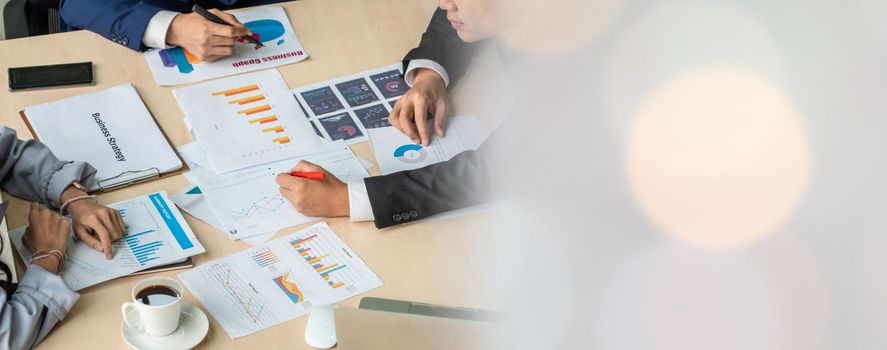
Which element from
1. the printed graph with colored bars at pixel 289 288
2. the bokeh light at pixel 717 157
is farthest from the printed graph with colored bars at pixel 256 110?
the bokeh light at pixel 717 157

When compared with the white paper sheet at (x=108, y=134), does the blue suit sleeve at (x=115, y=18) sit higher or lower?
higher

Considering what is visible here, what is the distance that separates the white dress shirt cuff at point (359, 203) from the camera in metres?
1.29

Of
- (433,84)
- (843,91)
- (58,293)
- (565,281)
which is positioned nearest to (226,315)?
(58,293)

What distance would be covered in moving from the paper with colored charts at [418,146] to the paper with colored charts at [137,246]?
36 cm

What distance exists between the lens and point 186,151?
1431 mm

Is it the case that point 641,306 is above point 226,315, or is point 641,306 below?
above

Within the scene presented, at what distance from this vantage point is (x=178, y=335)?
108 centimetres

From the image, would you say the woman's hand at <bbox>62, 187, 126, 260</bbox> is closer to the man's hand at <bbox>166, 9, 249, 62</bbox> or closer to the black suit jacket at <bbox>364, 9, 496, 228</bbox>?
the black suit jacket at <bbox>364, 9, 496, 228</bbox>

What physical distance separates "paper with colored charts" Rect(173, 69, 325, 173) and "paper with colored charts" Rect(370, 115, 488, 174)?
11cm

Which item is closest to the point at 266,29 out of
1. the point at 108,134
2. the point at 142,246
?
the point at 108,134

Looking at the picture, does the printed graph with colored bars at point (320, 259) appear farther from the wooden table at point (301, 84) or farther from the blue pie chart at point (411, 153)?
the blue pie chart at point (411, 153)

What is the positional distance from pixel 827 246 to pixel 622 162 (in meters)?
0.08

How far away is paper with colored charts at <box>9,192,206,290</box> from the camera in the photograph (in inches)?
45.8

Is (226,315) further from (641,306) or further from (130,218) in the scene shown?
(641,306)
